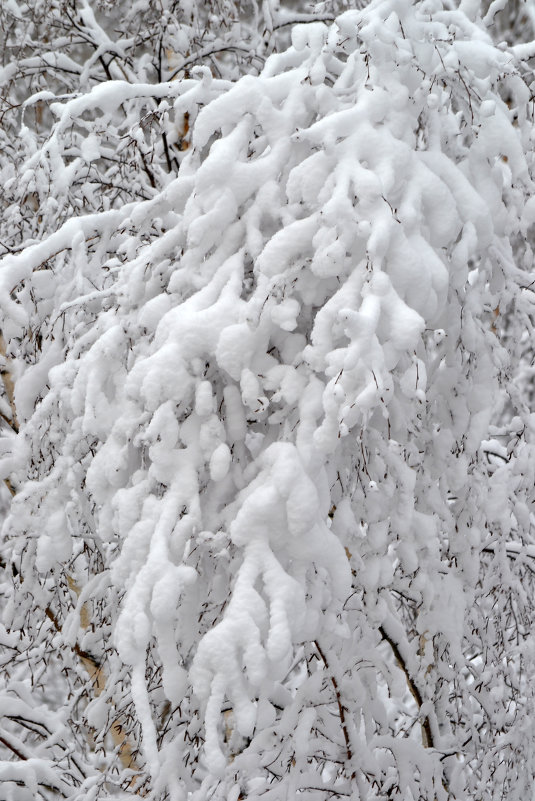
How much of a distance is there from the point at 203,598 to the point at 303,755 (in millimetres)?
807

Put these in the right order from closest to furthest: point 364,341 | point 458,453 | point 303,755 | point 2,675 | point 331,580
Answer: point 364,341, point 331,580, point 458,453, point 303,755, point 2,675

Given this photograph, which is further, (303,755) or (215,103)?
(303,755)

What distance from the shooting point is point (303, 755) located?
7.90 feet

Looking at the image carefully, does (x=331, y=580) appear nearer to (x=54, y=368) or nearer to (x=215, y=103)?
(x=54, y=368)

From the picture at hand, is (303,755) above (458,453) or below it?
below

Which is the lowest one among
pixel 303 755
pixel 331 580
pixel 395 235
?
pixel 303 755

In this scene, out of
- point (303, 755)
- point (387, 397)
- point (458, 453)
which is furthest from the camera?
point (303, 755)

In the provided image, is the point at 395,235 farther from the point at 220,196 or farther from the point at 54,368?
the point at 54,368

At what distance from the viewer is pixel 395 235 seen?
174cm

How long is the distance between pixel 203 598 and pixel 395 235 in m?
0.98

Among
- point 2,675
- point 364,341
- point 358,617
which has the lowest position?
point 2,675

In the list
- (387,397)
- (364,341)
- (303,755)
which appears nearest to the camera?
(364,341)

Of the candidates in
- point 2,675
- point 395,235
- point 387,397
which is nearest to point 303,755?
point 387,397

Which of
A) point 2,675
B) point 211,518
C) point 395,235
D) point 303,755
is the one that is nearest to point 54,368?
point 211,518
